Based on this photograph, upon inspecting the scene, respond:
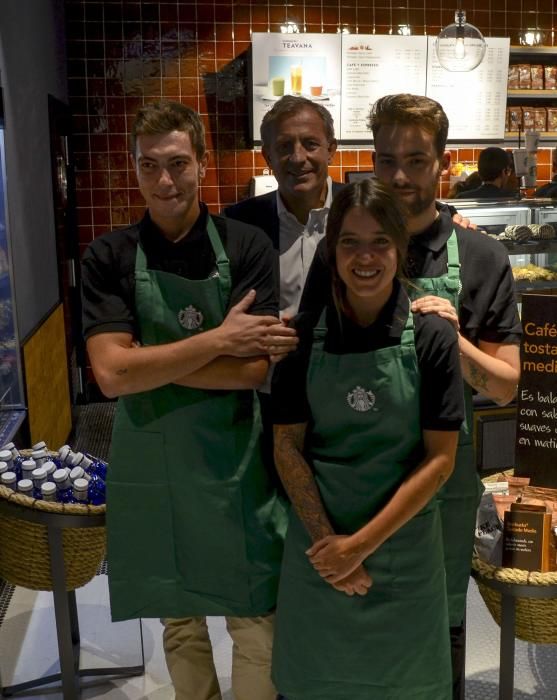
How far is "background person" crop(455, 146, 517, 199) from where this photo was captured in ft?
16.2

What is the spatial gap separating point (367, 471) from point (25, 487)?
118 cm

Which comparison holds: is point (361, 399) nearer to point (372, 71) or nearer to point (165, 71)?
point (372, 71)

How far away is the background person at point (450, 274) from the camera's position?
2.00 m

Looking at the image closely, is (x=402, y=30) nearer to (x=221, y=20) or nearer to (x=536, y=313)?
(x=221, y=20)

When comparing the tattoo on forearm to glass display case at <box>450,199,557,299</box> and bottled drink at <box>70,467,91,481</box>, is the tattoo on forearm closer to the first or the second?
bottled drink at <box>70,467,91,481</box>

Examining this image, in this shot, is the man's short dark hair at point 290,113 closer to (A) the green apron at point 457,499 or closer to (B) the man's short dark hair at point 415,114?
(B) the man's short dark hair at point 415,114

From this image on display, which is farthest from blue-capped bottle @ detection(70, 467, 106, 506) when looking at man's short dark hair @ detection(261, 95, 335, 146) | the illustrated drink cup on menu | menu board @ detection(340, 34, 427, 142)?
menu board @ detection(340, 34, 427, 142)

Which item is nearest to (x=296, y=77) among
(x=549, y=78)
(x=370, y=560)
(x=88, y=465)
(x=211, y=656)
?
(x=549, y=78)

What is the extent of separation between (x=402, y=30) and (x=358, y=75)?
0.82 metres

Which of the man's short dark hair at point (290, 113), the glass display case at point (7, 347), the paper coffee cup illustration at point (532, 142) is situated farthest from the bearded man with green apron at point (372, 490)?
the paper coffee cup illustration at point (532, 142)

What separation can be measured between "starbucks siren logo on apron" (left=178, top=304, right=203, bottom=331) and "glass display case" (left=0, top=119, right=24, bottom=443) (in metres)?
1.89

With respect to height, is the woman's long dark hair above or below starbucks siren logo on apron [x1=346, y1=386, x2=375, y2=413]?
above

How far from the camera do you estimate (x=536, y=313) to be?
2.58m

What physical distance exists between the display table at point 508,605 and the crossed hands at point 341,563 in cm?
45
